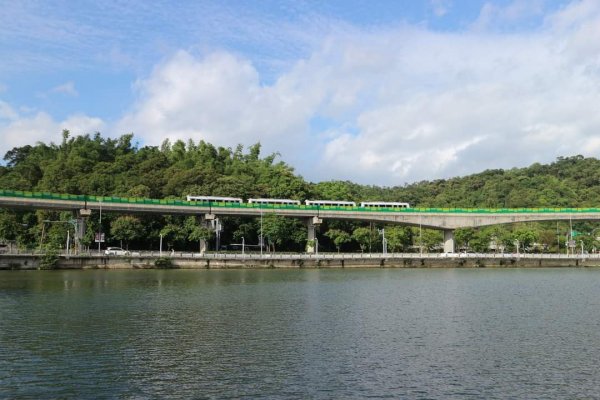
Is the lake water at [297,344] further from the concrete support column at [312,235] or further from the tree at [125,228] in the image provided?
the concrete support column at [312,235]

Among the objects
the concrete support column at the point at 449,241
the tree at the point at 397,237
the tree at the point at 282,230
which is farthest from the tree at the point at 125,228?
→ the concrete support column at the point at 449,241

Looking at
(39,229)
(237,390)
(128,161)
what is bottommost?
(237,390)

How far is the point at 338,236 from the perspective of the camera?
114250 mm

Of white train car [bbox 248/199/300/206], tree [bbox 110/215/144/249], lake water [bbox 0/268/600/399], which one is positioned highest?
white train car [bbox 248/199/300/206]

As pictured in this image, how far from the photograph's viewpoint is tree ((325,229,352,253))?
11369cm

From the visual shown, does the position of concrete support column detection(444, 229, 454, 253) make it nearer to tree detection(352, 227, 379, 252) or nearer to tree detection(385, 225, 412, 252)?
tree detection(385, 225, 412, 252)

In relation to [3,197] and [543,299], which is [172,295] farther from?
[3,197]

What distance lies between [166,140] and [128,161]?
43.0m

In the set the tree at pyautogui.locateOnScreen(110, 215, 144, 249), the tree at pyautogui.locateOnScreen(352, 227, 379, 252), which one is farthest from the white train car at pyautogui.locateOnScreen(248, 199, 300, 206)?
the tree at pyautogui.locateOnScreen(110, 215, 144, 249)

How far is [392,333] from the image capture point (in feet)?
103

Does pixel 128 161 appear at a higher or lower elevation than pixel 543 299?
higher

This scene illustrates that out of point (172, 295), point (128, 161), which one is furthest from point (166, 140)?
point (172, 295)

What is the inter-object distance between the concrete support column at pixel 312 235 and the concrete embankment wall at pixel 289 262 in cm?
1386

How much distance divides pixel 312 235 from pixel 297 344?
7913 centimetres
